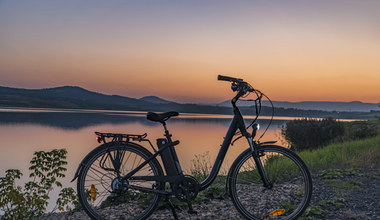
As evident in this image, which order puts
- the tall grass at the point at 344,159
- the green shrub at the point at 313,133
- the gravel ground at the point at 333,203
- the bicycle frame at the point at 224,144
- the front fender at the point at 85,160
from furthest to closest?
1. the green shrub at the point at 313,133
2. the tall grass at the point at 344,159
3. the gravel ground at the point at 333,203
4. the bicycle frame at the point at 224,144
5. the front fender at the point at 85,160

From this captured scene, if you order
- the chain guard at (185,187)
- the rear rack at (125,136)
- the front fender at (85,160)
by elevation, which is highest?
the rear rack at (125,136)

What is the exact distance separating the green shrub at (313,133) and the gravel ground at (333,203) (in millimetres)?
6998

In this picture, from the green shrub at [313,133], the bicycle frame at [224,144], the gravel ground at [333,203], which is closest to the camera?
the bicycle frame at [224,144]

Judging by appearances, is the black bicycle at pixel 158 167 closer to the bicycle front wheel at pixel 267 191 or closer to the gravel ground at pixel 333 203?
the bicycle front wheel at pixel 267 191

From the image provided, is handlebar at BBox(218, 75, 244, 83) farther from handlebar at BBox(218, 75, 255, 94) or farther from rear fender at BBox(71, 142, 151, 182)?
rear fender at BBox(71, 142, 151, 182)

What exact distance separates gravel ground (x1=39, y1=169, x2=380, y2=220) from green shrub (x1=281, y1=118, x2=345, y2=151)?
7.00 m

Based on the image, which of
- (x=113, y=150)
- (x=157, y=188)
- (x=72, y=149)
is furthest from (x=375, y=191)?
(x=72, y=149)

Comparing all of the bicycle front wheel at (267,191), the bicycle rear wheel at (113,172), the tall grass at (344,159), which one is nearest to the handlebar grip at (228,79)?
the bicycle front wheel at (267,191)

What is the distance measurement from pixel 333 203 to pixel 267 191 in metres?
1.08

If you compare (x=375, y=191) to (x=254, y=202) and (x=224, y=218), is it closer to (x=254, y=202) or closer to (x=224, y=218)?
(x=254, y=202)

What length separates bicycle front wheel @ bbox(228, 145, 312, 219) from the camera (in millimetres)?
3318

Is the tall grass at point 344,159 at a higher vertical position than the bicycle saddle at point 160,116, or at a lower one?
lower

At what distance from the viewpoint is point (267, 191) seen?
3.93 m

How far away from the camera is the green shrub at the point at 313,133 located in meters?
12.9
